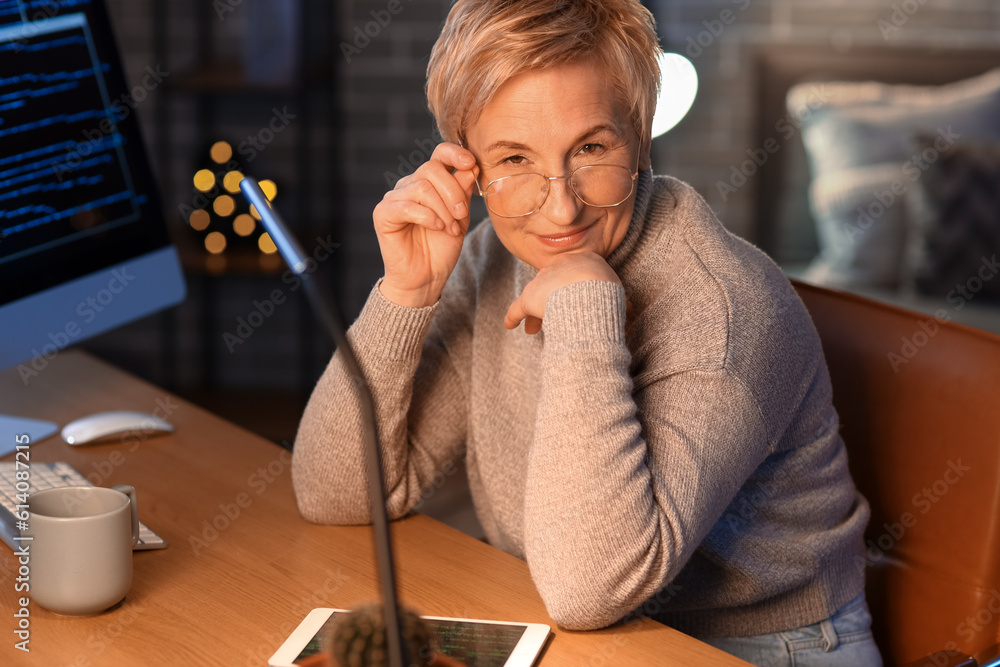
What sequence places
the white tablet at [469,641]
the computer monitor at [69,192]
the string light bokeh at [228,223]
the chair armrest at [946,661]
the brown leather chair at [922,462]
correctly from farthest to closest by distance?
the string light bokeh at [228,223]
the computer monitor at [69,192]
the brown leather chair at [922,462]
the chair armrest at [946,661]
the white tablet at [469,641]

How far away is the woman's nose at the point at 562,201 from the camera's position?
3.54ft

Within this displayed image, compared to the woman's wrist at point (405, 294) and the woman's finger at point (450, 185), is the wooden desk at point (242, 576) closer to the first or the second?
the woman's wrist at point (405, 294)

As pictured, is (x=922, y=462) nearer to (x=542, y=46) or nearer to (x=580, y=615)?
(x=580, y=615)

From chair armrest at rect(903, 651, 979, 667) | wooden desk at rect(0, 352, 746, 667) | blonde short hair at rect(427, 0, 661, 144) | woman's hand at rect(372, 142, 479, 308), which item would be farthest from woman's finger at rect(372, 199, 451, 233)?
chair armrest at rect(903, 651, 979, 667)

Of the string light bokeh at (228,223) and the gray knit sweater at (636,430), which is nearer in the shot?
the gray knit sweater at (636,430)

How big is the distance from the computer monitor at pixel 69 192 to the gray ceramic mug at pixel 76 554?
43 cm

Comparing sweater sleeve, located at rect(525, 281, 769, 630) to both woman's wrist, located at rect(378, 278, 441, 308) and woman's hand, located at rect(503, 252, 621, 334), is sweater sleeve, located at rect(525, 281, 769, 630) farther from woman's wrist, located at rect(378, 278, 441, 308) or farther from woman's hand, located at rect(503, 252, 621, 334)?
woman's wrist, located at rect(378, 278, 441, 308)

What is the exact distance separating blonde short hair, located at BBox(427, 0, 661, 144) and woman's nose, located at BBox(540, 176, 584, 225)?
112 mm

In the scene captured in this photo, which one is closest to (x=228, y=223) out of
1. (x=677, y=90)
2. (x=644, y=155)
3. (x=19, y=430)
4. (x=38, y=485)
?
(x=677, y=90)

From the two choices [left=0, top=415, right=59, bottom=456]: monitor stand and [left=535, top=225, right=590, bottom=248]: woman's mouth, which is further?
[left=0, top=415, right=59, bottom=456]: monitor stand

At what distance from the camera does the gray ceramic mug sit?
910mm

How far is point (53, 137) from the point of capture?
51.9 inches

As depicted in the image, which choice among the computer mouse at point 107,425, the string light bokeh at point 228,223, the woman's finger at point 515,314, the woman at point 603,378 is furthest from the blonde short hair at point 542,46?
the string light bokeh at point 228,223

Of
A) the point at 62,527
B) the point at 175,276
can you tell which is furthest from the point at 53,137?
the point at 62,527
